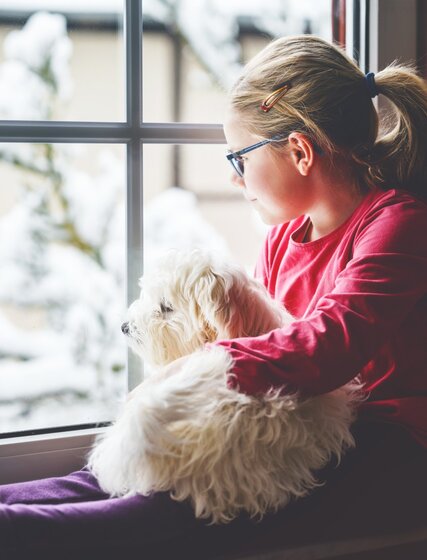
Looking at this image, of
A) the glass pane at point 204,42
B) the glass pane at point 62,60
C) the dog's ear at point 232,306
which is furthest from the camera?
the glass pane at point 204,42

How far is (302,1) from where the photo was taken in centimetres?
155

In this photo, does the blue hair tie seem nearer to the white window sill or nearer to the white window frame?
the white window frame

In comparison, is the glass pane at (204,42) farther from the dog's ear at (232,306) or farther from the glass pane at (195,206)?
the dog's ear at (232,306)

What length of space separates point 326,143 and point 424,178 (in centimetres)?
20

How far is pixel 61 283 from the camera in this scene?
1457 millimetres

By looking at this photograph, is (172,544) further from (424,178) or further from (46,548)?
(424,178)

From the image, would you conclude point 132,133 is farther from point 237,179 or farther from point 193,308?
point 193,308

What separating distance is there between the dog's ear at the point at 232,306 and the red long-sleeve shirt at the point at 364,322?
0.10 m

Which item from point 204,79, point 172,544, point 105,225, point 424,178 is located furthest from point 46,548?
point 204,79

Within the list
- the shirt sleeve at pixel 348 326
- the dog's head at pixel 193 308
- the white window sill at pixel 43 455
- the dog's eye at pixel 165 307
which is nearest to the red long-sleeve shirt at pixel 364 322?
the shirt sleeve at pixel 348 326

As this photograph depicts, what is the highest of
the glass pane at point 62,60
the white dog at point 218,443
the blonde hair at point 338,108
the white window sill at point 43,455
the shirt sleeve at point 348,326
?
the glass pane at point 62,60

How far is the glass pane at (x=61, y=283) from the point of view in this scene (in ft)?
4.59

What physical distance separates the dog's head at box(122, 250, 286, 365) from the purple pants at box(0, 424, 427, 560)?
9.6 inches

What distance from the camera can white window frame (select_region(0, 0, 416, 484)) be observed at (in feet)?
4.43
